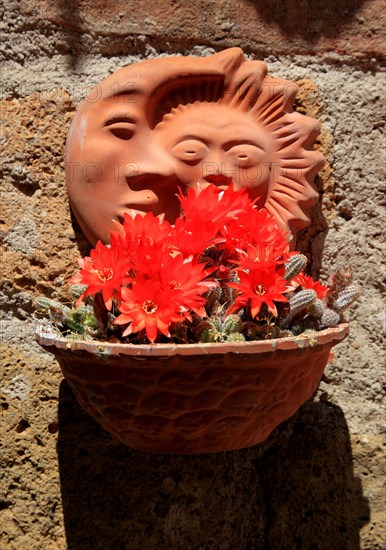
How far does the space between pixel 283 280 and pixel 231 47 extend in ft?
1.48

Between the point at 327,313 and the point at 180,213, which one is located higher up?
the point at 180,213

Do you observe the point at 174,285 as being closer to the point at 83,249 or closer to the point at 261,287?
the point at 261,287

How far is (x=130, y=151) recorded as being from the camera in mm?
970

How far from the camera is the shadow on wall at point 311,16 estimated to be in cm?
109

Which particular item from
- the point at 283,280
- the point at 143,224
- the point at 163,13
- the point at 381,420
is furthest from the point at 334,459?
the point at 163,13

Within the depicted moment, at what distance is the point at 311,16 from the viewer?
3.60 feet

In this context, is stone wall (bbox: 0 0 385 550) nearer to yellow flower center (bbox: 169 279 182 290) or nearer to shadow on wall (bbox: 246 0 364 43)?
shadow on wall (bbox: 246 0 364 43)

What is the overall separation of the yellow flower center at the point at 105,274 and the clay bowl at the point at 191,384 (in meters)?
0.08

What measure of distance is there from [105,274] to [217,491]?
1.50 ft

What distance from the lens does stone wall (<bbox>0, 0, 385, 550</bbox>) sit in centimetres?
101

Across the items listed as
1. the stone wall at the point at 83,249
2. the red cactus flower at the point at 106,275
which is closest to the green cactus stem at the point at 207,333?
the red cactus flower at the point at 106,275

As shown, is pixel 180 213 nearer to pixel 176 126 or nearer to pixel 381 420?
pixel 176 126

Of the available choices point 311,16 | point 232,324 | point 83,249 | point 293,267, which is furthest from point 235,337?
point 311,16

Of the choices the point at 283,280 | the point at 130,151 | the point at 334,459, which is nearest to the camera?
the point at 283,280
